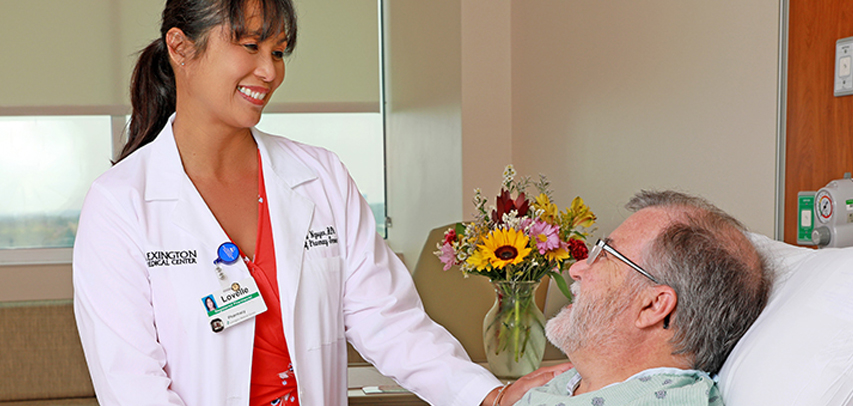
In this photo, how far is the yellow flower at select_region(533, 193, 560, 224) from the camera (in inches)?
68.7

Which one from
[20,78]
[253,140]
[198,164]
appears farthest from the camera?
[20,78]

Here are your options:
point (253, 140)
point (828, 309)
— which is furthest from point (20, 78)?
point (828, 309)

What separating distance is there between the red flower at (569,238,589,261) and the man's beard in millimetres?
477

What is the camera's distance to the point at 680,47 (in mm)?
2443

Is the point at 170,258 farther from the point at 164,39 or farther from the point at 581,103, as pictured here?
the point at 581,103

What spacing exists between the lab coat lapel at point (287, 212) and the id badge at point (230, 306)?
0.25 feet

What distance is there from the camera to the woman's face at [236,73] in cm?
138

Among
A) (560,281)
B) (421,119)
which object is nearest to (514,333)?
(560,281)

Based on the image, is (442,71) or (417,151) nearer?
(442,71)

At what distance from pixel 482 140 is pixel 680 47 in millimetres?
1771

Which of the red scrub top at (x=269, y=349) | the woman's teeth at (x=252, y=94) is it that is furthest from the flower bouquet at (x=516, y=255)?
the woman's teeth at (x=252, y=94)

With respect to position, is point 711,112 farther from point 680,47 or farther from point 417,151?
point 417,151

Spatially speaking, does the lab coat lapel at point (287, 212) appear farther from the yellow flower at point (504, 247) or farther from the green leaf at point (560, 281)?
the green leaf at point (560, 281)

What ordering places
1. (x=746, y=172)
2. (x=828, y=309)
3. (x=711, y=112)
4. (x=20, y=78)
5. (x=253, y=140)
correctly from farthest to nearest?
(x=20, y=78), (x=711, y=112), (x=746, y=172), (x=253, y=140), (x=828, y=309)
